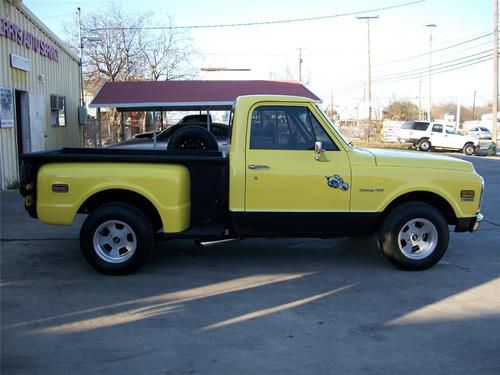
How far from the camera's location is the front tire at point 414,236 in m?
6.07

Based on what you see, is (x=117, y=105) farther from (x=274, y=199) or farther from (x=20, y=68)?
(x=274, y=199)

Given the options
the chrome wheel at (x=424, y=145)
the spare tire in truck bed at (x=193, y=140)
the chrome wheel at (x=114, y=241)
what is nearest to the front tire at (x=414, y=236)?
the spare tire in truck bed at (x=193, y=140)

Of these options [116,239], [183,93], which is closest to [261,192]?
[116,239]

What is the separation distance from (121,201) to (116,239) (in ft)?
1.44

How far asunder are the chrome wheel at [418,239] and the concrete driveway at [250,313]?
27cm

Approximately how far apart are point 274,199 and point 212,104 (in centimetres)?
1207

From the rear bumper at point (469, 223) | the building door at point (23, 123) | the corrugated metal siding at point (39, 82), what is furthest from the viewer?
the building door at point (23, 123)

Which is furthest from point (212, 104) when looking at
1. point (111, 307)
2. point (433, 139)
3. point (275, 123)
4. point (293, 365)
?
point (433, 139)

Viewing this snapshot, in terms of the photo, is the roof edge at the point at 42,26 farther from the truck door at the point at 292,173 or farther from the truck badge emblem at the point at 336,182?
the truck badge emblem at the point at 336,182

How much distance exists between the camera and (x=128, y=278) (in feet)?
19.2

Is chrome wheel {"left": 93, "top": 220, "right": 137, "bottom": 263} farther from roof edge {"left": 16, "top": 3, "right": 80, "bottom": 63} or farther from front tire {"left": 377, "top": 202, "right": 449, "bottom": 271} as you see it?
roof edge {"left": 16, "top": 3, "right": 80, "bottom": 63}

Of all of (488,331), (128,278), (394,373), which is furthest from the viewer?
(128,278)

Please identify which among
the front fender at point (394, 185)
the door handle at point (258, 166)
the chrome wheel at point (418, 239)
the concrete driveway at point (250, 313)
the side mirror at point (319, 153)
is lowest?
the concrete driveway at point (250, 313)

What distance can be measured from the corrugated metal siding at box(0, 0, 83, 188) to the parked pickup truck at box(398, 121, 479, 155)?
70.7 feet
